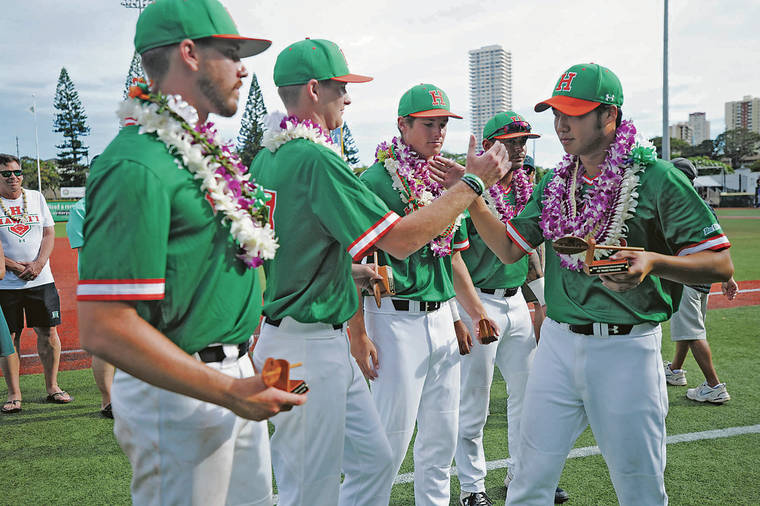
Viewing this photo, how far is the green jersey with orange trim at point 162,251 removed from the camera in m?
1.69

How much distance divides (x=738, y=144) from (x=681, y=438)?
127 m

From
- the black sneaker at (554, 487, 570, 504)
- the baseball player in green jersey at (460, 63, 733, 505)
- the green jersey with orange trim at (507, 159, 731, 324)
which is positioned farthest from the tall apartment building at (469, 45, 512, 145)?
the green jersey with orange trim at (507, 159, 731, 324)

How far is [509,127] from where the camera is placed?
18.1 feet

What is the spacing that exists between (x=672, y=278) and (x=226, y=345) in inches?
89.1

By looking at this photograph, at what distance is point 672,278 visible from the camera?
9.77 ft

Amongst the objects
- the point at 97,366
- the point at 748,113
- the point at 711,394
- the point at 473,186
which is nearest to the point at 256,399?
the point at 473,186

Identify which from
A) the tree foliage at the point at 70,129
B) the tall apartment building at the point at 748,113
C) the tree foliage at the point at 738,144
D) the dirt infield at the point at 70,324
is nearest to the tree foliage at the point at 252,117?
the tree foliage at the point at 70,129

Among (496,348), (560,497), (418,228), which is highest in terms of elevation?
(418,228)

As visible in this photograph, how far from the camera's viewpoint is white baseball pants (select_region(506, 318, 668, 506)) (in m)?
3.00

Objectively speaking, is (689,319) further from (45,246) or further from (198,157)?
(45,246)

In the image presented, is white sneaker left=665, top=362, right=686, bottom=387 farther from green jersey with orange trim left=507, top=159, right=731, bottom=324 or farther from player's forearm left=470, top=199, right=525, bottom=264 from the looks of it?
player's forearm left=470, top=199, right=525, bottom=264

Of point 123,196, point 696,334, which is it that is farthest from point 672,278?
point 696,334

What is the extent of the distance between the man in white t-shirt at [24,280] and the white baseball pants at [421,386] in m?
4.62

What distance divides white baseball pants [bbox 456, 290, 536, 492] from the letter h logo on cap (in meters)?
1.71
